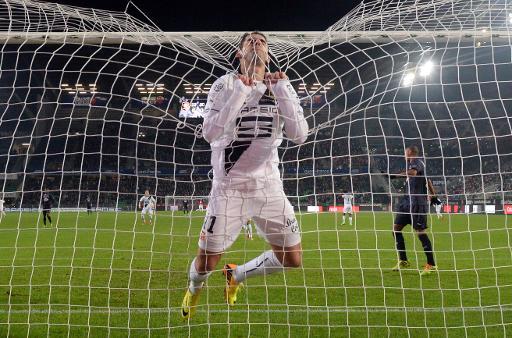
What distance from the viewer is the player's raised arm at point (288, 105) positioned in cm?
423

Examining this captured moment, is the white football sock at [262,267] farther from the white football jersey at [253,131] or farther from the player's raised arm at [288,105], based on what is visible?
the player's raised arm at [288,105]

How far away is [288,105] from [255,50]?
1.57 feet

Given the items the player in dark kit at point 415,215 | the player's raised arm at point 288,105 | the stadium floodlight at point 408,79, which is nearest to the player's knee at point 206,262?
the player's raised arm at point 288,105

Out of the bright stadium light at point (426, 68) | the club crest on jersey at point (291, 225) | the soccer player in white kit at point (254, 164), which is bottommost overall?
the club crest on jersey at point (291, 225)

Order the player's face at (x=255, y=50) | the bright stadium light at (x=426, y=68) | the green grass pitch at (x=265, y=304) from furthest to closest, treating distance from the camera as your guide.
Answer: the bright stadium light at (x=426, y=68), the green grass pitch at (x=265, y=304), the player's face at (x=255, y=50)

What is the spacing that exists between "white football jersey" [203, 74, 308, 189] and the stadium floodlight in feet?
4.63

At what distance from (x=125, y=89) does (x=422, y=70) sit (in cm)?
282

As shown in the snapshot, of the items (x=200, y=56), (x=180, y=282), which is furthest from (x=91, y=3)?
(x=200, y=56)

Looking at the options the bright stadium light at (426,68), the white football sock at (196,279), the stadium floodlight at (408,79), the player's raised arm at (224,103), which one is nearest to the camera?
the player's raised arm at (224,103)

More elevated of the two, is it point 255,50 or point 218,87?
point 255,50

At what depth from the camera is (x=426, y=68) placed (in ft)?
16.5

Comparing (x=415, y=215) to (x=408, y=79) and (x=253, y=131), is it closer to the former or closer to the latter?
(x=408, y=79)

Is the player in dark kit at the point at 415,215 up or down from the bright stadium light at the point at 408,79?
down

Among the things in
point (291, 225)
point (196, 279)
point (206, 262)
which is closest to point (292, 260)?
point (291, 225)
